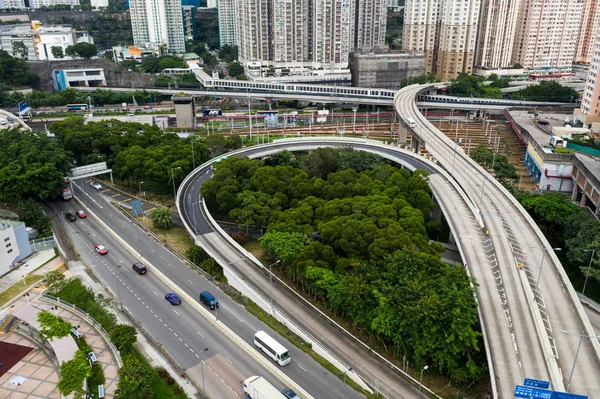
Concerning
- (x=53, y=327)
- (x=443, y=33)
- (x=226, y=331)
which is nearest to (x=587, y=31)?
(x=443, y=33)

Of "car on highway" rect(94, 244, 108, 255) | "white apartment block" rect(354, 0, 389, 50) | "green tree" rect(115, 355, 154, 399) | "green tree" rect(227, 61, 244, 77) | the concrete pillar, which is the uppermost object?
"white apartment block" rect(354, 0, 389, 50)

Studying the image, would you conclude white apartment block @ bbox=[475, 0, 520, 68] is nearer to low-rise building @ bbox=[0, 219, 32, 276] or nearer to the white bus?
the white bus

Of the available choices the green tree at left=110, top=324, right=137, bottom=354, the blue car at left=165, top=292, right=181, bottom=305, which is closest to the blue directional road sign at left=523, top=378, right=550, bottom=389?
the green tree at left=110, top=324, right=137, bottom=354

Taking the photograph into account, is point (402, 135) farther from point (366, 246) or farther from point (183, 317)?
point (183, 317)

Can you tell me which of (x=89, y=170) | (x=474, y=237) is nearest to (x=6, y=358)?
(x=89, y=170)

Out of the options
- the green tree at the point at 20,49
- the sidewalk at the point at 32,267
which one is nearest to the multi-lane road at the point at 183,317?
the sidewalk at the point at 32,267

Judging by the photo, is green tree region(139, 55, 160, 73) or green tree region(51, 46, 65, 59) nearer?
green tree region(51, 46, 65, 59)

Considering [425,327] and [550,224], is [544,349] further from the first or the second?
[550,224]
